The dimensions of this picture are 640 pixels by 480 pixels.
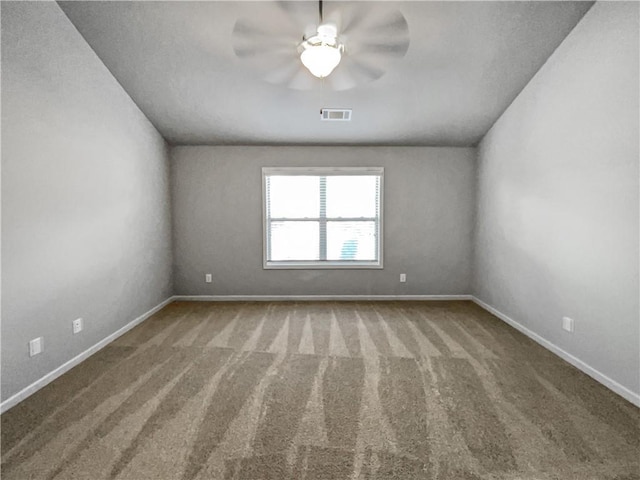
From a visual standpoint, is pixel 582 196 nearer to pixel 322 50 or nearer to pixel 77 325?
pixel 322 50

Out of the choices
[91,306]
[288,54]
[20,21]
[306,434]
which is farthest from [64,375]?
[288,54]

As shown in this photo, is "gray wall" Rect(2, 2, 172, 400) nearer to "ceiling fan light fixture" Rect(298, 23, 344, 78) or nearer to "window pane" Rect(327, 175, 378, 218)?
"ceiling fan light fixture" Rect(298, 23, 344, 78)

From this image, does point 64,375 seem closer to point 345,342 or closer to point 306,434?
point 306,434

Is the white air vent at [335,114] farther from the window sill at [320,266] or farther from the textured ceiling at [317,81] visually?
the window sill at [320,266]

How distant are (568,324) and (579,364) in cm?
33

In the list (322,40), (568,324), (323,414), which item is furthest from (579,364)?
(322,40)

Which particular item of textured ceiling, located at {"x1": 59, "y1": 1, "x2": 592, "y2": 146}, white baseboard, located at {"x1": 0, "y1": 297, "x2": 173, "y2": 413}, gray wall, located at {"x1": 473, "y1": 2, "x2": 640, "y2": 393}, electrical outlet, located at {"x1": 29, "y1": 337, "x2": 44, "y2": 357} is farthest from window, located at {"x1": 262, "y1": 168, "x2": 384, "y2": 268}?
electrical outlet, located at {"x1": 29, "y1": 337, "x2": 44, "y2": 357}

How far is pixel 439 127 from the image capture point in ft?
13.6

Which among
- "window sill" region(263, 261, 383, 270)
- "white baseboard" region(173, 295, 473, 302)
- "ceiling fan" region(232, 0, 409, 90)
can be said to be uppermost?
"ceiling fan" region(232, 0, 409, 90)

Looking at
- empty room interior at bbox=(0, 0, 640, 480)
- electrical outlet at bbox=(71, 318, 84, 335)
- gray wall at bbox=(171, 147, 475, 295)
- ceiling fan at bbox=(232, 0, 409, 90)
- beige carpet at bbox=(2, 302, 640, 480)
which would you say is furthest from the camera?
gray wall at bbox=(171, 147, 475, 295)

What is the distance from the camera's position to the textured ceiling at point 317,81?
2.60 meters

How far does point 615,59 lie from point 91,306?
4.69 m

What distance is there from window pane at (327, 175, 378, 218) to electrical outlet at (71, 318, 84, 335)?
3.18m

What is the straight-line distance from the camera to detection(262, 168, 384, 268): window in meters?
4.71
